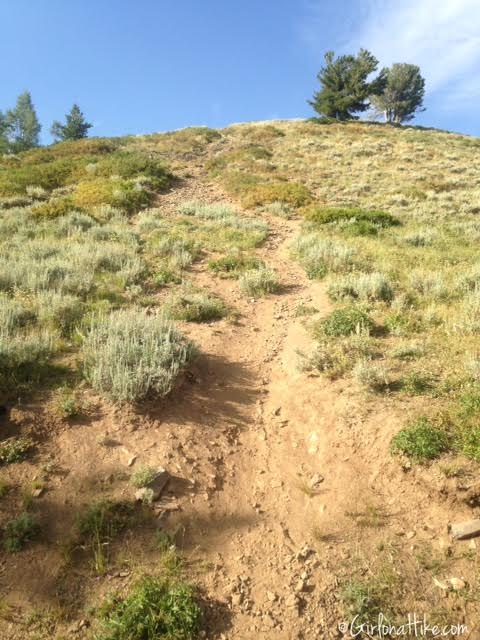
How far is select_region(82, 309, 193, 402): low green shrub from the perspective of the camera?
489cm

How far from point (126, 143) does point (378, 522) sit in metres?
32.4

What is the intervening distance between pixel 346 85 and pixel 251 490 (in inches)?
1866

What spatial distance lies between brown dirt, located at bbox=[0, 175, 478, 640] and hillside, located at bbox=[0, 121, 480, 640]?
0.06 feet

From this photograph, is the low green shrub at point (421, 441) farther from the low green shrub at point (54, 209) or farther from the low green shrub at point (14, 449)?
the low green shrub at point (54, 209)

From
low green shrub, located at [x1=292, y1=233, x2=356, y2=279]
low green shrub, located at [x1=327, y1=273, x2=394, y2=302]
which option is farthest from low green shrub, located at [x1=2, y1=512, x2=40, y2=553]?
low green shrub, located at [x1=292, y1=233, x2=356, y2=279]

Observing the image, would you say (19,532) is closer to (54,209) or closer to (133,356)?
(133,356)

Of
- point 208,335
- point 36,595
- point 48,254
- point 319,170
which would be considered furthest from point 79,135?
point 36,595

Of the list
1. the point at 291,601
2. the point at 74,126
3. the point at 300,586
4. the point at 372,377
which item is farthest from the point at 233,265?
the point at 74,126

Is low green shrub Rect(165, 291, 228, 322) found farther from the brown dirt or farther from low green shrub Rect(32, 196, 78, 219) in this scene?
low green shrub Rect(32, 196, 78, 219)

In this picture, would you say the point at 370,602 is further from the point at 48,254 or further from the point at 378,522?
the point at 48,254

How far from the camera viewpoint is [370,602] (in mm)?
3133

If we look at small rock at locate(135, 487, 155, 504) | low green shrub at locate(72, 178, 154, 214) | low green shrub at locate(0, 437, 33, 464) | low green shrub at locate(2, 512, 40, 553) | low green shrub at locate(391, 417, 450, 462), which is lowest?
low green shrub at locate(2, 512, 40, 553)

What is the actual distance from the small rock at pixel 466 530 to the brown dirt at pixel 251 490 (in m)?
0.10

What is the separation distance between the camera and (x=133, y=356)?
17.2ft
